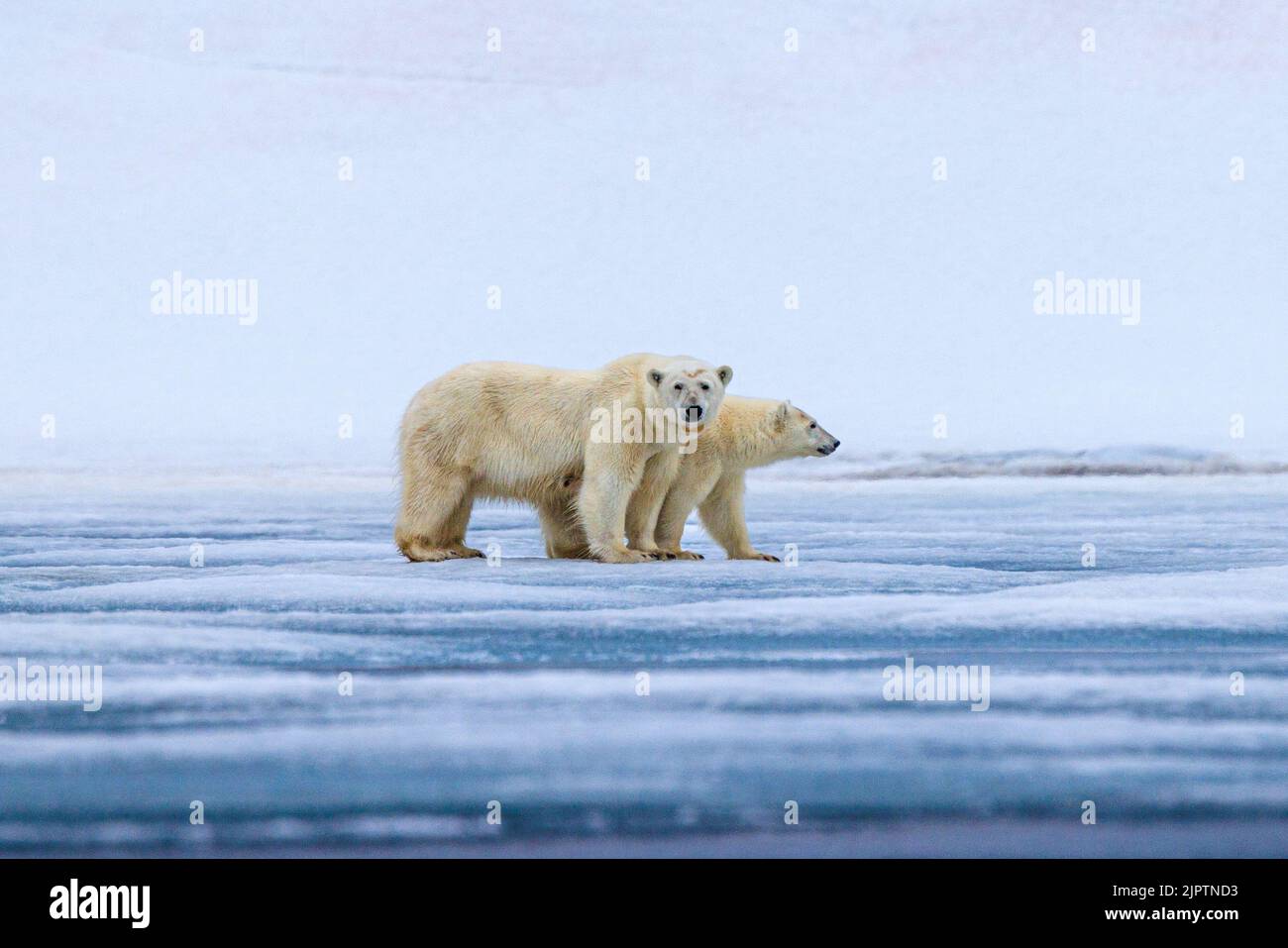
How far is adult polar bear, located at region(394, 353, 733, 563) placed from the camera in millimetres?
6805

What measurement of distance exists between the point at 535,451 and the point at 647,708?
2933mm

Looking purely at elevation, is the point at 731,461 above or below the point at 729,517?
above

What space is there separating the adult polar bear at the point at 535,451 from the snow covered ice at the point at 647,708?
249 millimetres

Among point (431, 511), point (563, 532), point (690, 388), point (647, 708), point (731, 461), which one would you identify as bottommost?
point (647, 708)

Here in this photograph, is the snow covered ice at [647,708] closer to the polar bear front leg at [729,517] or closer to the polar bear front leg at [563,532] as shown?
the polar bear front leg at [563,532]

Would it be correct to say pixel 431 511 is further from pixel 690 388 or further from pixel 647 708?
pixel 647 708

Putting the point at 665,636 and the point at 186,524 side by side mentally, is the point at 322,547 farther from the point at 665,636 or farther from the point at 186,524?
the point at 665,636

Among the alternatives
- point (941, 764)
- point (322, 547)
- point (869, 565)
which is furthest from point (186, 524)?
point (941, 764)

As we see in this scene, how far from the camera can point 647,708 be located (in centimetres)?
421

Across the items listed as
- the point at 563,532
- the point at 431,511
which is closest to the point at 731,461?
the point at 563,532

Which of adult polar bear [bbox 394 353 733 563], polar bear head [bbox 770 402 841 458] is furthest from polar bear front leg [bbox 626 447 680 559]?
polar bear head [bbox 770 402 841 458]

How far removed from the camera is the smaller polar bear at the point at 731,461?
717 cm

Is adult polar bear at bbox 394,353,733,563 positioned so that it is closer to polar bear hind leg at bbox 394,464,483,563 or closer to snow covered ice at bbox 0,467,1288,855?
polar bear hind leg at bbox 394,464,483,563
